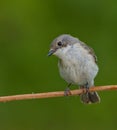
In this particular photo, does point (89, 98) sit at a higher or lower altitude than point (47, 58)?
lower

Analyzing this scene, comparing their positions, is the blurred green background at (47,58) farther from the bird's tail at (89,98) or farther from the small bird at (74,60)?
the small bird at (74,60)

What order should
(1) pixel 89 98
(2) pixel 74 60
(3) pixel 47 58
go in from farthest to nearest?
(3) pixel 47 58, (1) pixel 89 98, (2) pixel 74 60

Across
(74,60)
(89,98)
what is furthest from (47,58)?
(74,60)

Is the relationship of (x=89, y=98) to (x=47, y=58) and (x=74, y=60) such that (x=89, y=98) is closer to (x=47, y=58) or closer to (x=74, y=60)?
(x=74, y=60)

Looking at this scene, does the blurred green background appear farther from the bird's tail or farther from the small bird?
the small bird

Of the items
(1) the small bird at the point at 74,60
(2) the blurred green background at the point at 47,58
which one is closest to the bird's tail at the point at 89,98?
(1) the small bird at the point at 74,60

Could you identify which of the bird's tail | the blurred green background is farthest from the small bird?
the blurred green background
